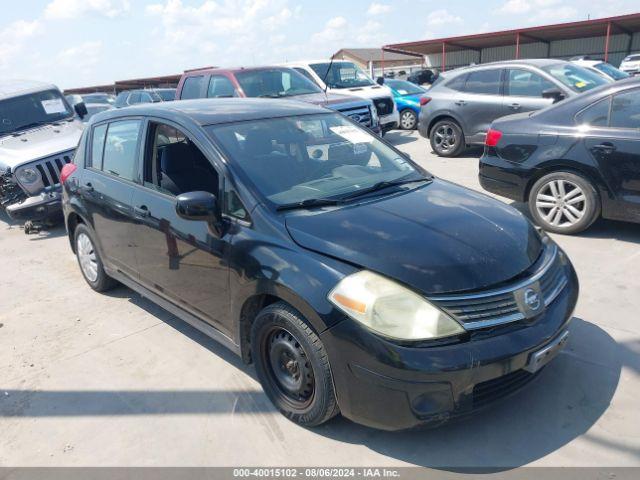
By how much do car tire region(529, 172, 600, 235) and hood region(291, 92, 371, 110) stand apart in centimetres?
438

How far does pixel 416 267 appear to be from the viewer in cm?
251

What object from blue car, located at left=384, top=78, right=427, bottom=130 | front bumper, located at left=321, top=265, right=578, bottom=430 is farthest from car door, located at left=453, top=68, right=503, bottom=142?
front bumper, located at left=321, top=265, right=578, bottom=430

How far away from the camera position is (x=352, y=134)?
3914 mm

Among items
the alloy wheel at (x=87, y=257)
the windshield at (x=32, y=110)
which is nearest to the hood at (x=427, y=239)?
the alloy wheel at (x=87, y=257)

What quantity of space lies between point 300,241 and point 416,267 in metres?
0.62

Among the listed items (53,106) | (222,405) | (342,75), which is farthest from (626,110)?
(53,106)

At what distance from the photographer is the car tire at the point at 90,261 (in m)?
4.79

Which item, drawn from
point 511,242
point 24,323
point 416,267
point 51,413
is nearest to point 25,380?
point 51,413

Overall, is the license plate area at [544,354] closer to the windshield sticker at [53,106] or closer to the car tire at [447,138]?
the car tire at [447,138]

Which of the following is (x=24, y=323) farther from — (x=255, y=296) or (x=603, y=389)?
(x=603, y=389)

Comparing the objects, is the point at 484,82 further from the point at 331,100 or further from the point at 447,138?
the point at 331,100

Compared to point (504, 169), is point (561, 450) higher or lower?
lower

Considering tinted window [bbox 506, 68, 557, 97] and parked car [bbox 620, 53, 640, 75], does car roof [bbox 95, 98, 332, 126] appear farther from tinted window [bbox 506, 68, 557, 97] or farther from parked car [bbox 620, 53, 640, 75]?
parked car [bbox 620, 53, 640, 75]

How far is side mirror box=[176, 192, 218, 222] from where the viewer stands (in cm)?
294
